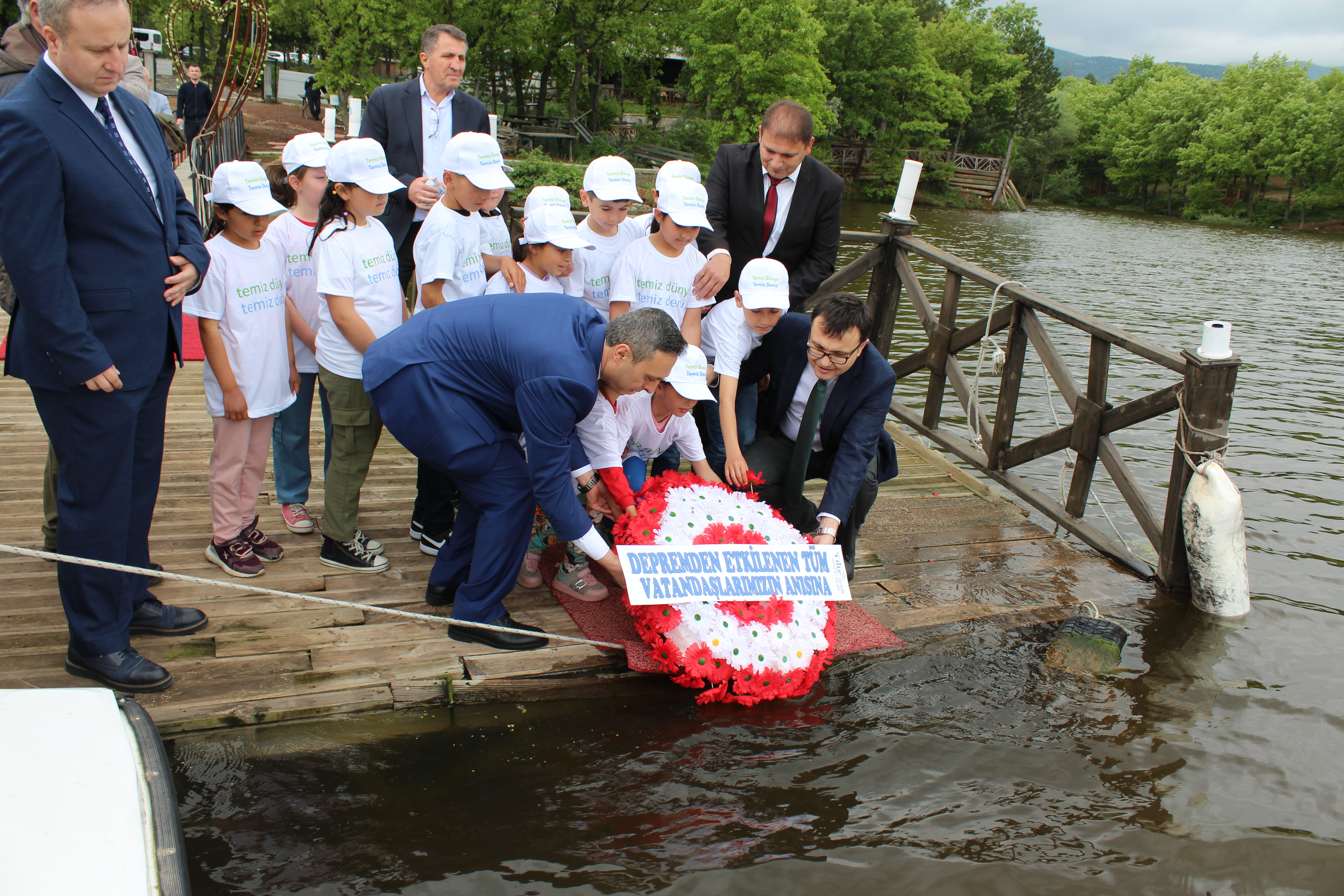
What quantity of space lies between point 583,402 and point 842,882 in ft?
6.15

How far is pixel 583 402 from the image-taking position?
11.1ft

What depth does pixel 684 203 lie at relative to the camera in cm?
450

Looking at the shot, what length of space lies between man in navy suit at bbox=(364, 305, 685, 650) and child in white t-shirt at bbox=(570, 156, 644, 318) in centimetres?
116

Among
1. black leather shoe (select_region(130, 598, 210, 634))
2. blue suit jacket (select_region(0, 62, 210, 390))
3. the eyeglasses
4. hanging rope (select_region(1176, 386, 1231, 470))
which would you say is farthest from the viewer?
hanging rope (select_region(1176, 386, 1231, 470))

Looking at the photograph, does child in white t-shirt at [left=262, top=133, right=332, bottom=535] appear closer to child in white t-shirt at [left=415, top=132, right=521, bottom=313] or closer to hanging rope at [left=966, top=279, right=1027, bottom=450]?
child in white t-shirt at [left=415, top=132, right=521, bottom=313]

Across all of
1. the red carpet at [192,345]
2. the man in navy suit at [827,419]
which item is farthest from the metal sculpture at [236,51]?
the man in navy suit at [827,419]

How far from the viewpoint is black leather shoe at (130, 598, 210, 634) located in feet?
11.5

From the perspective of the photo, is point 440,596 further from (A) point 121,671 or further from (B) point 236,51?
(B) point 236,51

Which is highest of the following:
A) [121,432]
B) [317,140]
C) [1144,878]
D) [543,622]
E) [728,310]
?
[317,140]

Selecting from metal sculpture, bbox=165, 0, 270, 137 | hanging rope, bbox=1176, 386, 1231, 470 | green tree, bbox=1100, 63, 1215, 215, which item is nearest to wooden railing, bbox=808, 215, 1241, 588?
hanging rope, bbox=1176, 386, 1231, 470

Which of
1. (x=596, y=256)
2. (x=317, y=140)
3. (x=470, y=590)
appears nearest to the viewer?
(x=470, y=590)

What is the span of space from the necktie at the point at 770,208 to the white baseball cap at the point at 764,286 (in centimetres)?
85

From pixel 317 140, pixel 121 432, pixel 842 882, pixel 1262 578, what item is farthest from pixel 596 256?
pixel 1262 578

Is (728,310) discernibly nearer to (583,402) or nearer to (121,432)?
(583,402)
